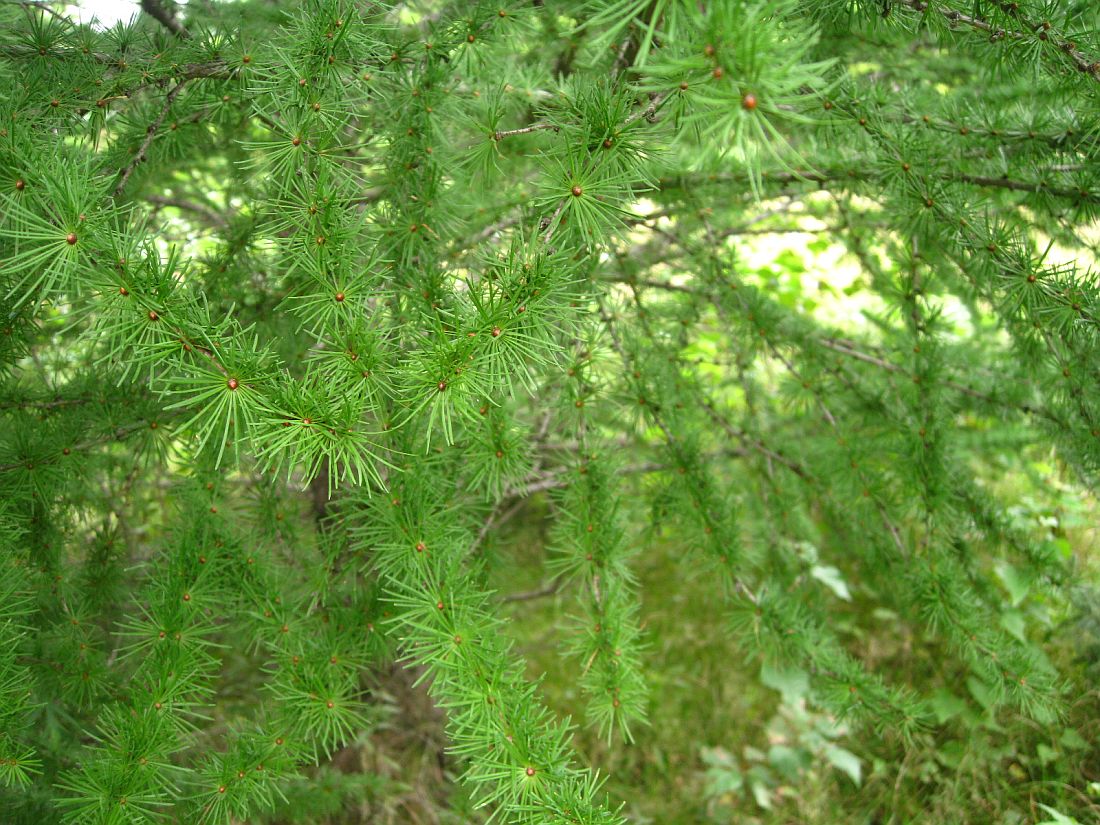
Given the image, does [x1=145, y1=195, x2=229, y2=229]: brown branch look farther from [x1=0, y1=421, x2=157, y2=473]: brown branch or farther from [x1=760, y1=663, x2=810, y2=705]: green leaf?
[x1=760, y1=663, x2=810, y2=705]: green leaf

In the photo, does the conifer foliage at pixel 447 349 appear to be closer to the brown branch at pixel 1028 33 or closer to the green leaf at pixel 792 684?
the brown branch at pixel 1028 33

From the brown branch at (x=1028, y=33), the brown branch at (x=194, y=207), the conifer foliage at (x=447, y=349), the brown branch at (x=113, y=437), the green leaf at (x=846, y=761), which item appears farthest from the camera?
the green leaf at (x=846, y=761)

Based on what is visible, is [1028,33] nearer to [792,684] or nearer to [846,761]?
[792,684]

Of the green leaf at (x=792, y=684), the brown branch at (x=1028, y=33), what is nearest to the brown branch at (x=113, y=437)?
the brown branch at (x=1028, y=33)

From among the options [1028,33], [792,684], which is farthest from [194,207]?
[792,684]

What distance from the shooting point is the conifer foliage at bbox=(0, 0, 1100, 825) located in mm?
771

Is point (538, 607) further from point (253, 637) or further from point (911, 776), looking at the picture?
point (253, 637)

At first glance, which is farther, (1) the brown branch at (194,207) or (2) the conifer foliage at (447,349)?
(1) the brown branch at (194,207)

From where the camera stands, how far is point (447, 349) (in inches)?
29.3

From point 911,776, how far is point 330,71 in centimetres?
248

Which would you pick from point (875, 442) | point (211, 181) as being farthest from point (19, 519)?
point (875, 442)

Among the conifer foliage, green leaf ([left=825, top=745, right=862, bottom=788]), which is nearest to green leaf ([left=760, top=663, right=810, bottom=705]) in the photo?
green leaf ([left=825, top=745, right=862, bottom=788])

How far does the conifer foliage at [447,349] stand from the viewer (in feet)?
2.53

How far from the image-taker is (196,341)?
0.75 metres
